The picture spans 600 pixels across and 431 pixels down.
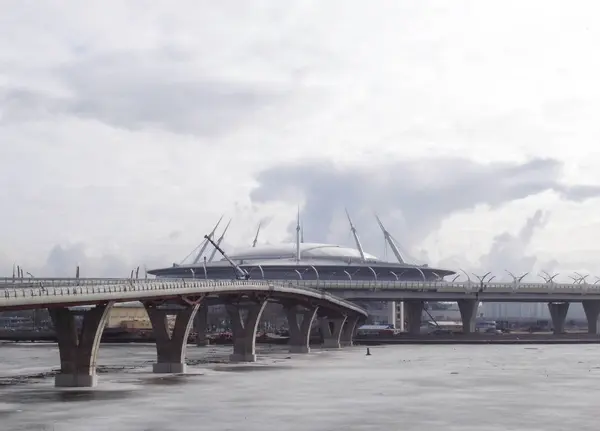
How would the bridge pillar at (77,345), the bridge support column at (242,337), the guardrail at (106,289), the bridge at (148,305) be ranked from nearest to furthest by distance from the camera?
the guardrail at (106,289), the bridge at (148,305), the bridge pillar at (77,345), the bridge support column at (242,337)

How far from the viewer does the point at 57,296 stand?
81.9m

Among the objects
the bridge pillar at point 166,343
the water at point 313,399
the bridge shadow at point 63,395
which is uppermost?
the bridge pillar at point 166,343

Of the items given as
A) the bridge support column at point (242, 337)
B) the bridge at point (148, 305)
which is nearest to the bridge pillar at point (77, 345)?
the bridge at point (148, 305)

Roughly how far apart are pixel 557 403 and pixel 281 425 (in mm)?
26263

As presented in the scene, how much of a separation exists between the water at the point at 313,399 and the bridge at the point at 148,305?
3310 mm

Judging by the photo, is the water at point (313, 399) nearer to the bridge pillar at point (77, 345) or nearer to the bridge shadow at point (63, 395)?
the bridge shadow at point (63, 395)

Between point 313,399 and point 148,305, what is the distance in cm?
3941

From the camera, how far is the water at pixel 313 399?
212 feet

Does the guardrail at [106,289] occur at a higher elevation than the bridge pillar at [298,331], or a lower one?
higher

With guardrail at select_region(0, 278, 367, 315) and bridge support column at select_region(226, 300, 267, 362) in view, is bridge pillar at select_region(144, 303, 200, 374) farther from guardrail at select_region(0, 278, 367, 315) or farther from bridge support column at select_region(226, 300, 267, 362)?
bridge support column at select_region(226, 300, 267, 362)

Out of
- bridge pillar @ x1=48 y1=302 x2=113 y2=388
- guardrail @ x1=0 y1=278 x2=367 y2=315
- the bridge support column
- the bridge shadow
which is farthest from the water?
the bridge support column

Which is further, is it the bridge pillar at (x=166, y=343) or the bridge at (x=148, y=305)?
the bridge pillar at (x=166, y=343)

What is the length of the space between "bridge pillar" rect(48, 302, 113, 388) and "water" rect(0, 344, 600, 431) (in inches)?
71.9

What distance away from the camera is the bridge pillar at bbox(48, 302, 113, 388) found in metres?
93.5
